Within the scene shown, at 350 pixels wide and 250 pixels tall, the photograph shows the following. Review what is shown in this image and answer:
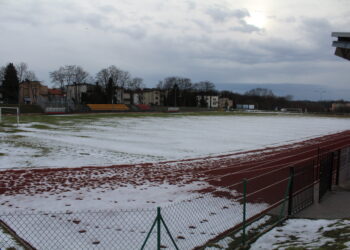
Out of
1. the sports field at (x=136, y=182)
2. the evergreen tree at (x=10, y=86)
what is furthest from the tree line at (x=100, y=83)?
the sports field at (x=136, y=182)

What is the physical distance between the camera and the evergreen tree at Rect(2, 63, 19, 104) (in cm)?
9519

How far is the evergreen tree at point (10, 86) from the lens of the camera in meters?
95.2

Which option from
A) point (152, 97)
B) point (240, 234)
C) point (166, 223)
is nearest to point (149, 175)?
point (166, 223)

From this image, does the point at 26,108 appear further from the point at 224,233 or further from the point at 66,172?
the point at 224,233

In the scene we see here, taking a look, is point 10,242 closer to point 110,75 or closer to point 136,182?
point 136,182

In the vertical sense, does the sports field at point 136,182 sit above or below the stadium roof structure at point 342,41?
below

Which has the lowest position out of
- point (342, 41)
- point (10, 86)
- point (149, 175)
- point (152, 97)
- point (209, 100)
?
point (149, 175)

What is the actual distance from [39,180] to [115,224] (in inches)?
250

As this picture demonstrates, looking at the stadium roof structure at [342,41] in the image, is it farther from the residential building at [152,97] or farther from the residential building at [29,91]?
the residential building at [152,97]

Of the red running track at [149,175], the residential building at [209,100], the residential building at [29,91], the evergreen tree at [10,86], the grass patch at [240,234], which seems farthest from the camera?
the residential building at [209,100]

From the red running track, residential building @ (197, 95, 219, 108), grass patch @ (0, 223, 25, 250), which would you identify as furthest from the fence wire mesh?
residential building @ (197, 95, 219, 108)

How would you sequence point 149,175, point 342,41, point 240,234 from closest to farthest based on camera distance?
point 240,234
point 342,41
point 149,175

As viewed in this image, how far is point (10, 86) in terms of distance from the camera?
315 feet

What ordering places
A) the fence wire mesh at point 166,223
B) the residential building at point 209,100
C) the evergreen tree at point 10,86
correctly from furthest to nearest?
1. the residential building at point 209,100
2. the evergreen tree at point 10,86
3. the fence wire mesh at point 166,223
